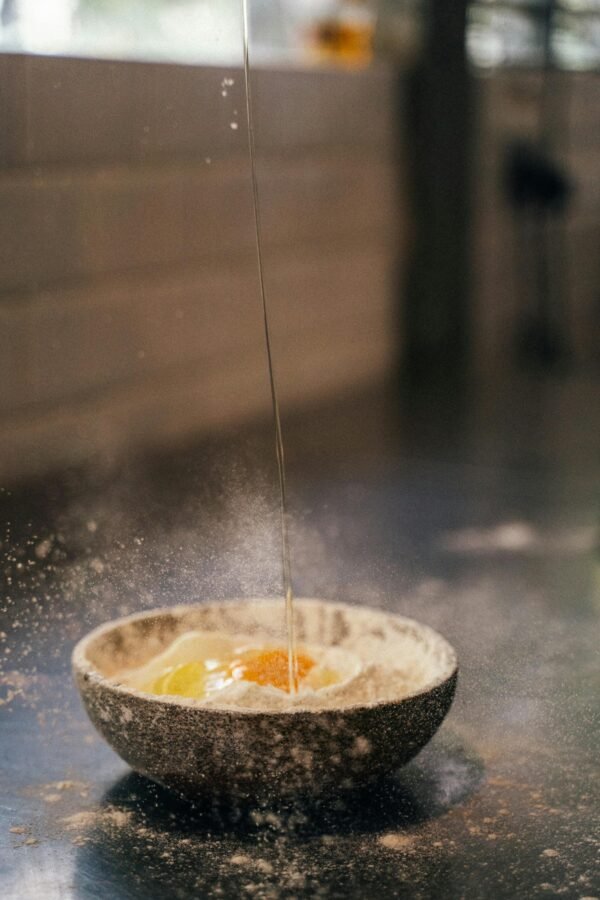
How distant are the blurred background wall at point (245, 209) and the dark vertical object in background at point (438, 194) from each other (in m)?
0.01

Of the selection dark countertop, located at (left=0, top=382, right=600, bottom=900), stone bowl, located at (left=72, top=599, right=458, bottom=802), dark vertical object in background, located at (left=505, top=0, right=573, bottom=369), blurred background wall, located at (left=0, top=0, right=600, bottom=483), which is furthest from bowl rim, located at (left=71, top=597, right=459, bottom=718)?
dark vertical object in background, located at (left=505, top=0, right=573, bottom=369)

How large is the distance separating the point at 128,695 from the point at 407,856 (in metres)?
0.27

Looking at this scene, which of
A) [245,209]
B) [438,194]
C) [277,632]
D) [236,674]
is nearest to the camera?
[236,674]

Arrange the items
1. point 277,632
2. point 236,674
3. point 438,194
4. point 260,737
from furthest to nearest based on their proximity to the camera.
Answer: point 438,194
point 277,632
point 236,674
point 260,737

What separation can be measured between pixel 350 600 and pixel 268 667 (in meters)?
0.53

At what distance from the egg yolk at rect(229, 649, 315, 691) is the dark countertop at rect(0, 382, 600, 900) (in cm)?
12

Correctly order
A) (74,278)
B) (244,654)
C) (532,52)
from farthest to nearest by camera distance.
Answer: (532,52) → (74,278) → (244,654)

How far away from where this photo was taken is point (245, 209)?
10.0 feet

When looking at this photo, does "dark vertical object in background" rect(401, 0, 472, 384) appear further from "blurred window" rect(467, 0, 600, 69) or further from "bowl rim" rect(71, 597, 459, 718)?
"bowl rim" rect(71, 597, 459, 718)

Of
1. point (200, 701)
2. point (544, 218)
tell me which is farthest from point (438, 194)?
point (200, 701)

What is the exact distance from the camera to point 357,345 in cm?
366

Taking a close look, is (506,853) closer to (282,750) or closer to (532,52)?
(282,750)

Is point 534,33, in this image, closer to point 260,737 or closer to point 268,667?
point 268,667

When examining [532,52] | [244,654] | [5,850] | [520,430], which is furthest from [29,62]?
[532,52]
